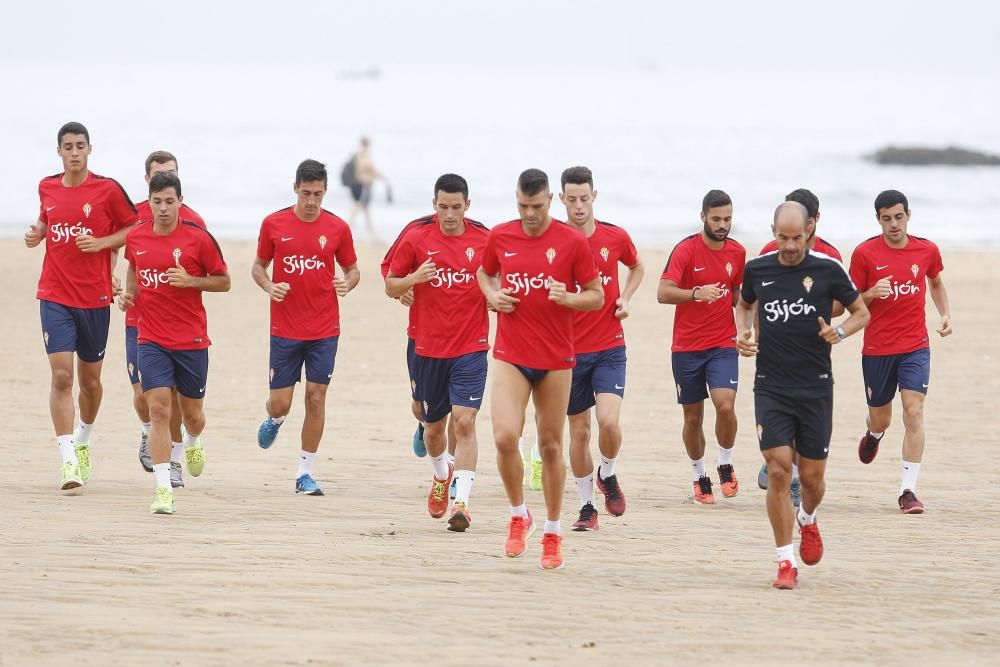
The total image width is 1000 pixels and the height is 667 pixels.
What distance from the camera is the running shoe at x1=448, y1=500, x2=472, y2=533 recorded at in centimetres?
893

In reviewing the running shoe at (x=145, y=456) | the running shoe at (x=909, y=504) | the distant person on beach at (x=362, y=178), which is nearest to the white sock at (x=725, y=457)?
the running shoe at (x=909, y=504)

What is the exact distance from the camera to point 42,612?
6.72 m

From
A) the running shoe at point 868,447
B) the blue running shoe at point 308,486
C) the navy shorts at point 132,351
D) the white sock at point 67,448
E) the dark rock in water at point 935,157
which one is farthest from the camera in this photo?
the dark rock in water at point 935,157

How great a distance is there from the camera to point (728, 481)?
34.8 ft

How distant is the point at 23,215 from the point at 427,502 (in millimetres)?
29514

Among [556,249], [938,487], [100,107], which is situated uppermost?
[100,107]

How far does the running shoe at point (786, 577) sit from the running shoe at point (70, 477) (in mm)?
A: 5148

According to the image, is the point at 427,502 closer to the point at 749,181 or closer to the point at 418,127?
the point at 749,181

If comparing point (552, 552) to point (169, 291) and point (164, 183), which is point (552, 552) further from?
point (164, 183)

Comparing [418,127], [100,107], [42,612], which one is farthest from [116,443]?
[100,107]

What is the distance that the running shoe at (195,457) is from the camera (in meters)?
10.4

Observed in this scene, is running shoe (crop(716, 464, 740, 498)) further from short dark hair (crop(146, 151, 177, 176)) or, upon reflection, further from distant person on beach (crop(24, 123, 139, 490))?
short dark hair (crop(146, 151, 177, 176))

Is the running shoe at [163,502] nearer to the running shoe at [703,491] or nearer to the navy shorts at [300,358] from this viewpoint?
the navy shorts at [300,358]

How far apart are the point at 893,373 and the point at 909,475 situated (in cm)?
77
